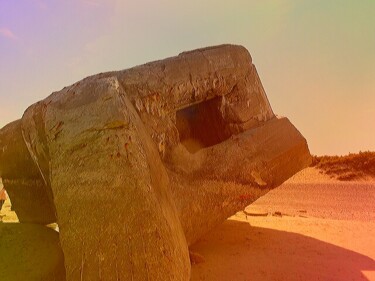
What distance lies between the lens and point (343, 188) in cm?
883

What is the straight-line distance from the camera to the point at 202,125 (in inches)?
177

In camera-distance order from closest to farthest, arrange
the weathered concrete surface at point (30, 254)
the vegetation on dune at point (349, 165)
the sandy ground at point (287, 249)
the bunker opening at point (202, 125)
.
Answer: the weathered concrete surface at point (30, 254) < the sandy ground at point (287, 249) < the bunker opening at point (202, 125) < the vegetation on dune at point (349, 165)

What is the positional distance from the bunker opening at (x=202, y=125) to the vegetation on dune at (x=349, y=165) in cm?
579

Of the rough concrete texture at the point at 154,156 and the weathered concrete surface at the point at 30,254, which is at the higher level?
the rough concrete texture at the point at 154,156

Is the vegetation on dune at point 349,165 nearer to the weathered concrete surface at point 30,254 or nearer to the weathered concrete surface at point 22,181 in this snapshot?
the weathered concrete surface at point 22,181

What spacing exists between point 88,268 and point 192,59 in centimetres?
219

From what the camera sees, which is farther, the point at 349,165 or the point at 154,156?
the point at 349,165

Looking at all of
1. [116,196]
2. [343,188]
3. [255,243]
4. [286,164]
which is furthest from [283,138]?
[343,188]

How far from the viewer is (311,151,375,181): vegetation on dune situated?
9.52 m

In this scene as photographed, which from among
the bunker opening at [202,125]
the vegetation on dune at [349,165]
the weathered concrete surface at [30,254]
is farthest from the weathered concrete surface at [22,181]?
the vegetation on dune at [349,165]

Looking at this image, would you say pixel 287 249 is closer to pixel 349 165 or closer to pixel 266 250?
pixel 266 250

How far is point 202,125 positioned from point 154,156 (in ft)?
4.90

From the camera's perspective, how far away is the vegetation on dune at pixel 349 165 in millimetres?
9516

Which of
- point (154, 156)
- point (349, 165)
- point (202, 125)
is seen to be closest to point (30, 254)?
point (154, 156)
